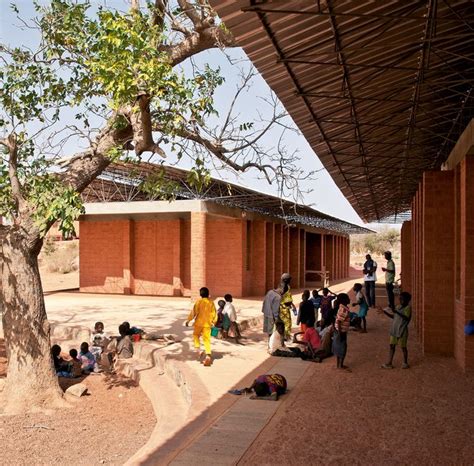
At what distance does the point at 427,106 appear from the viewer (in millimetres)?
8891

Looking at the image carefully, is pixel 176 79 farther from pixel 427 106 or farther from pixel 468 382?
pixel 468 382

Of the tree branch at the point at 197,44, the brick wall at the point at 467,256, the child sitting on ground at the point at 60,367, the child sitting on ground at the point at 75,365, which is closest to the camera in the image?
the brick wall at the point at 467,256

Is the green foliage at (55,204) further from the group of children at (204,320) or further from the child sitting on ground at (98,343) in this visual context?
the child sitting on ground at (98,343)

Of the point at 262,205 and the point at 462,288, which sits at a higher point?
the point at 262,205

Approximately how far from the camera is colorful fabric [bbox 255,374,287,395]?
7.31 m

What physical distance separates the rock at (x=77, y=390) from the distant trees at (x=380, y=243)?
66920mm

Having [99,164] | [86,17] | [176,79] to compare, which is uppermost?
[86,17]

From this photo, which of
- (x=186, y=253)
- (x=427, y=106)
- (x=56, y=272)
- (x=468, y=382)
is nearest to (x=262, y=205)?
(x=186, y=253)

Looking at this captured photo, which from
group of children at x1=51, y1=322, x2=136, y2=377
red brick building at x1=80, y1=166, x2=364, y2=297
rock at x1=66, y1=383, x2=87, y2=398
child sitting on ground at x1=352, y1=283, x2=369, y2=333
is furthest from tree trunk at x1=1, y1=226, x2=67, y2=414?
red brick building at x1=80, y1=166, x2=364, y2=297

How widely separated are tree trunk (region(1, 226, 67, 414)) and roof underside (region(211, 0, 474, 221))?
4309mm

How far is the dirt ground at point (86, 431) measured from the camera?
6574 mm

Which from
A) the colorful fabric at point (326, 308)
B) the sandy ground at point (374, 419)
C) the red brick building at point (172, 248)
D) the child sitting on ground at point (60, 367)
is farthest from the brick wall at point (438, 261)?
A: the red brick building at point (172, 248)

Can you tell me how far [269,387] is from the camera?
7.33 m

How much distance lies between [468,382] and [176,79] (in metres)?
5.70
